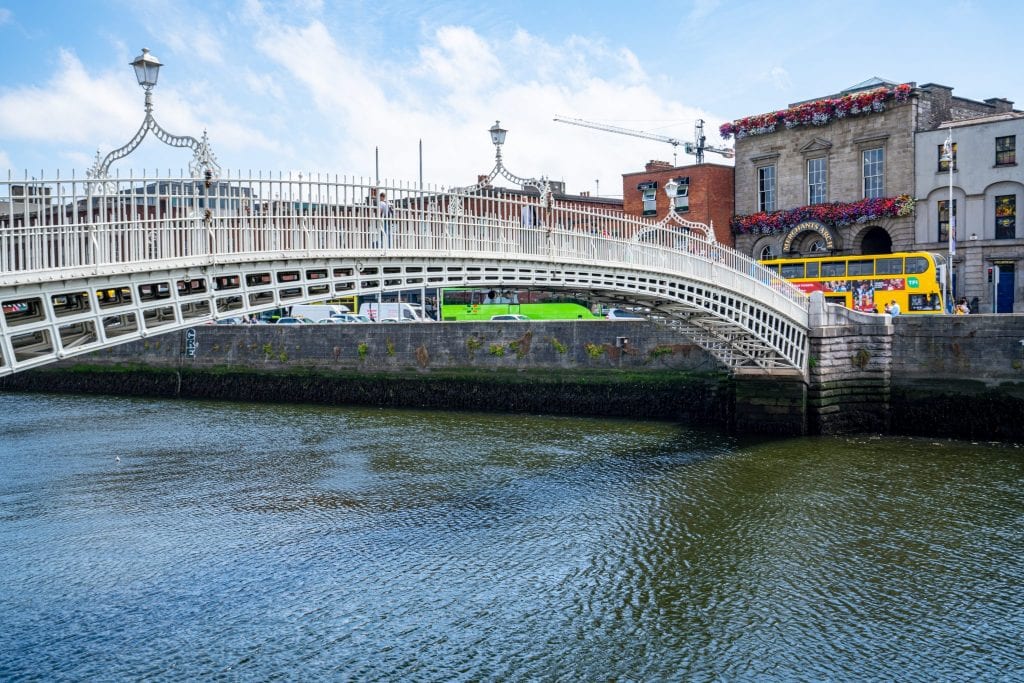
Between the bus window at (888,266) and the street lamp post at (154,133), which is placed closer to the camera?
the street lamp post at (154,133)

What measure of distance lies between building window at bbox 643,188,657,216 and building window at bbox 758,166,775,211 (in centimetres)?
439

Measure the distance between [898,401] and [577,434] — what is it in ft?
21.8

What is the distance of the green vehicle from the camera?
3616 cm

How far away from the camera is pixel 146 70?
10.7m

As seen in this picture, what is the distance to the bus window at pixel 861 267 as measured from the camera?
2752 cm

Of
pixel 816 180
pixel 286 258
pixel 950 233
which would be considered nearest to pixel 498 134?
pixel 286 258

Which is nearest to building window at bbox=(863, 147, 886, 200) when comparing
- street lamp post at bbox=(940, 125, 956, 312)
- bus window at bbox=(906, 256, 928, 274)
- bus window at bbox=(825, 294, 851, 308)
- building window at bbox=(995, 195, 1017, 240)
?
street lamp post at bbox=(940, 125, 956, 312)

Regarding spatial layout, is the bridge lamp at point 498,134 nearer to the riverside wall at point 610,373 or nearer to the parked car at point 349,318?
the riverside wall at point 610,373

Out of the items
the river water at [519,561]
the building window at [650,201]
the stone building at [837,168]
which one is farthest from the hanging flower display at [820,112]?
the river water at [519,561]

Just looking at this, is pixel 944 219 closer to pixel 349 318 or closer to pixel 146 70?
pixel 349 318

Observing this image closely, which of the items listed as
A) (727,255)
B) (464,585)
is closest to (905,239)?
(727,255)

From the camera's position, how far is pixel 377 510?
562 inches

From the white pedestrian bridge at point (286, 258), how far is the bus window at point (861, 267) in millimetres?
8948

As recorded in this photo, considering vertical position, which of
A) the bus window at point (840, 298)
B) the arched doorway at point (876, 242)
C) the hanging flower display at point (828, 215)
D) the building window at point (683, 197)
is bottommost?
the bus window at point (840, 298)
